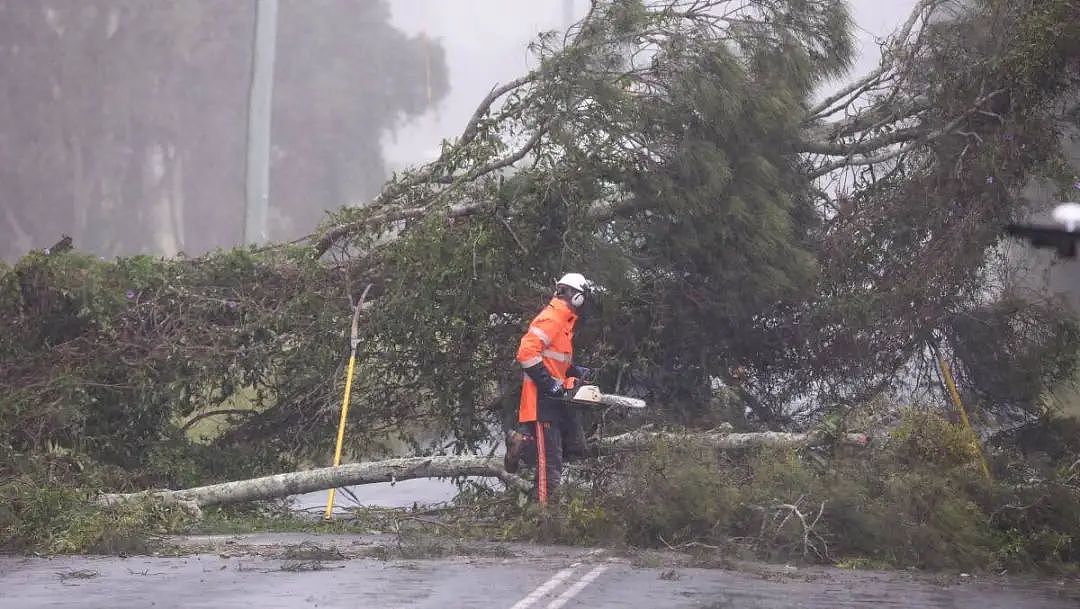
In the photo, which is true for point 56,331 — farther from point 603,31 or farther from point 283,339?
point 603,31

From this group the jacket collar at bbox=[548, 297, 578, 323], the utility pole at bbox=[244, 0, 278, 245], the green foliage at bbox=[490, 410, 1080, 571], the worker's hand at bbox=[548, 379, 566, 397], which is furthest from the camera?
the utility pole at bbox=[244, 0, 278, 245]

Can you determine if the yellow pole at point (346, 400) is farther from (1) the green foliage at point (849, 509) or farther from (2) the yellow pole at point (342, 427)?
(1) the green foliage at point (849, 509)

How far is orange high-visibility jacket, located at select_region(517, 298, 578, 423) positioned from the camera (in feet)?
34.5

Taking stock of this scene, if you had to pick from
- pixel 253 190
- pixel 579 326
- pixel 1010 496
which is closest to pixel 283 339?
pixel 579 326

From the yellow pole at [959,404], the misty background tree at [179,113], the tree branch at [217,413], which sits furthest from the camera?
the misty background tree at [179,113]

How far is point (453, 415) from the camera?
12.4m

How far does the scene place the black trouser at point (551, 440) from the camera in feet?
34.6

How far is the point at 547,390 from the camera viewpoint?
10531 millimetres

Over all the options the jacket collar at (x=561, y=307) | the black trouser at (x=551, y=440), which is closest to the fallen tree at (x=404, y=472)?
the black trouser at (x=551, y=440)

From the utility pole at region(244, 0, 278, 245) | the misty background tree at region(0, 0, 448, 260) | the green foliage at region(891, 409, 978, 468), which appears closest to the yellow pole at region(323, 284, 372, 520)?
the green foliage at region(891, 409, 978, 468)

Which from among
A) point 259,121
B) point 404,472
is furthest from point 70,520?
point 259,121

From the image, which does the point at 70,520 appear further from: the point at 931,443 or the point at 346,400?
the point at 931,443

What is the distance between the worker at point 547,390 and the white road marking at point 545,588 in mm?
1857

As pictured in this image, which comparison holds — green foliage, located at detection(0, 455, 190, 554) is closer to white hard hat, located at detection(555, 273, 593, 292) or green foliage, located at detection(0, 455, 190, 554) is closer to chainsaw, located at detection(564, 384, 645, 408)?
chainsaw, located at detection(564, 384, 645, 408)
